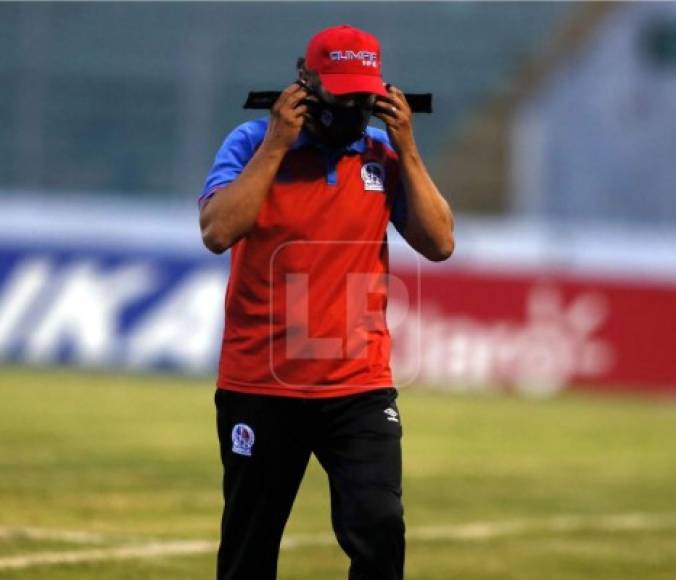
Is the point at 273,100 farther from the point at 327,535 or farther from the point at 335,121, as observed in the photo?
the point at 327,535

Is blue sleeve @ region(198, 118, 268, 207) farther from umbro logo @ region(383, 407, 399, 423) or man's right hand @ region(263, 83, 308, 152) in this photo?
umbro logo @ region(383, 407, 399, 423)

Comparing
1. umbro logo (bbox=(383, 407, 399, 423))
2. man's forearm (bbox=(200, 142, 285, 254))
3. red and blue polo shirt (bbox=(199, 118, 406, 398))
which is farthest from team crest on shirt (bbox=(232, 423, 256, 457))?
man's forearm (bbox=(200, 142, 285, 254))

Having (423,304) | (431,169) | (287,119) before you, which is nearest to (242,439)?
(287,119)

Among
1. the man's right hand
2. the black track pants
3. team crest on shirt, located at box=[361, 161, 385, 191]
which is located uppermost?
the man's right hand

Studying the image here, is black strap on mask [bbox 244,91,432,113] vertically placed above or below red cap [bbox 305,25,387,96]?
below

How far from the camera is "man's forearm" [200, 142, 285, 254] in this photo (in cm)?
547

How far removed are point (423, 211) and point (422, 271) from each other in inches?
577

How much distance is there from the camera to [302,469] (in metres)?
5.81

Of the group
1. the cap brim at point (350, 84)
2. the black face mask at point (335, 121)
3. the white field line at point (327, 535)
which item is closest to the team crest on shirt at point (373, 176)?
the black face mask at point (335, 121)

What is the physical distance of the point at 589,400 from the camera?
19484 mm

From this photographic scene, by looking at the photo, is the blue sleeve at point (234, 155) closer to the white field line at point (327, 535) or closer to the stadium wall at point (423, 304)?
the white field line at point (327, 535)

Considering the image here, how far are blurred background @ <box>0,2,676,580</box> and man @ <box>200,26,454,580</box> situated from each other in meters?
2.16

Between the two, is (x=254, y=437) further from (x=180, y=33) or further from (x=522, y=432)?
(x=180, y=33)

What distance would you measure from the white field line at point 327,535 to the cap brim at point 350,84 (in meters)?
3.11
